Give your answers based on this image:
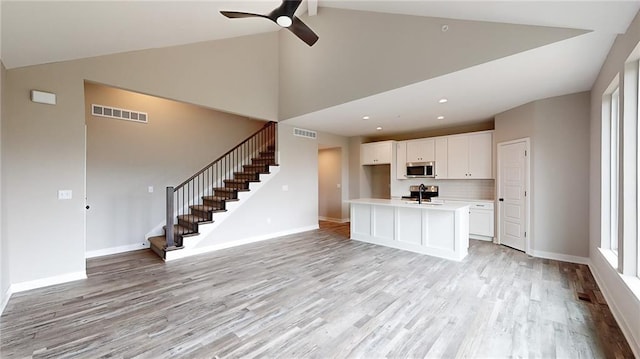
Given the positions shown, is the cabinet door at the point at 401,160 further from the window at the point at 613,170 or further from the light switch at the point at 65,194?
the light switch at the point at 65,194

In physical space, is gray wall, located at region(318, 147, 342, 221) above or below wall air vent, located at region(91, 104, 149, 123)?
below

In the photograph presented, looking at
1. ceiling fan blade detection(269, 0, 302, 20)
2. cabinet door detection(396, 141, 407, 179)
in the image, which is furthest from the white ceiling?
cabinet door detection(396, 141, 407, 179)

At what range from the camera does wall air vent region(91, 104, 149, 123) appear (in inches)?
190

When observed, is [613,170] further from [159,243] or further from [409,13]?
[159,243]

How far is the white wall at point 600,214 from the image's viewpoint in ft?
7.21

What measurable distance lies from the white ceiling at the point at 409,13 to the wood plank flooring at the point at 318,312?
2.69 m

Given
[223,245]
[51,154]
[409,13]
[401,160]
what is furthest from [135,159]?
[401,160]

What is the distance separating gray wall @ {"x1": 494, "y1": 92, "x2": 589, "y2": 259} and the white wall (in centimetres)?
23

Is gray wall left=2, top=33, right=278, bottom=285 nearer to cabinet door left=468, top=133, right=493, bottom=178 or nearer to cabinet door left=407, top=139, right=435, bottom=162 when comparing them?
cabinet door left=407, top=139, right=435, bottom=162

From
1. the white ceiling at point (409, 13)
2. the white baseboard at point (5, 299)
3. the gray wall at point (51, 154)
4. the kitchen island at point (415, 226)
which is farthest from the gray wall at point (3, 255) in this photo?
the kitchen island at point (415, 226)

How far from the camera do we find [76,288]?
3340 mm

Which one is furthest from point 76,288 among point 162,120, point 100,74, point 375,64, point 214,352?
point 375,64

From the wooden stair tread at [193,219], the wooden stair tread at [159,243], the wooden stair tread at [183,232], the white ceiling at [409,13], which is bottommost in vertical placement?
the wooden stair tread at [159,243]

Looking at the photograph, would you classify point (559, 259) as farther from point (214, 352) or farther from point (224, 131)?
point (224, 131)
